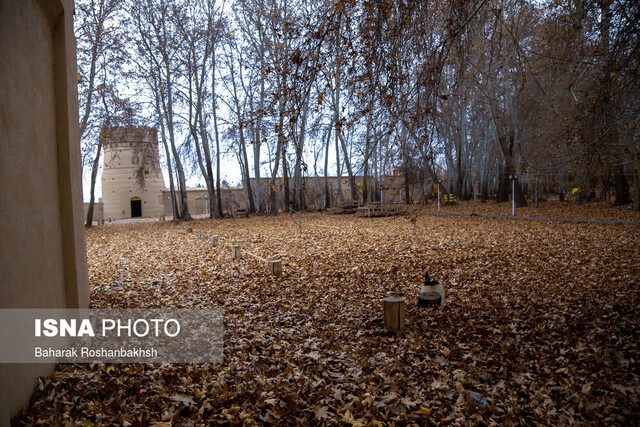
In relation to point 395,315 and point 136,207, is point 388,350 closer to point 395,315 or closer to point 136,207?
point 395,315

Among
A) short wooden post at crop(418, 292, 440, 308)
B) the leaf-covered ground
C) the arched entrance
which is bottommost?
the leaf-covered ground

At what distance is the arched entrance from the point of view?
4028cm

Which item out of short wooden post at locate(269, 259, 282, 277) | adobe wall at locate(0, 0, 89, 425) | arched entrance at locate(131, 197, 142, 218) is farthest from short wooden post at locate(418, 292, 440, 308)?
arched entrance at locate(131, 197, 142, 218)

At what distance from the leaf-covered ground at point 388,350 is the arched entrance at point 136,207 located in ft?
112

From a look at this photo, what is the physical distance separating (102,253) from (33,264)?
1049cm

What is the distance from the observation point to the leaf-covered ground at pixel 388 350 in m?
3.12

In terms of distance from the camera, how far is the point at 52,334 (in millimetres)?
3709

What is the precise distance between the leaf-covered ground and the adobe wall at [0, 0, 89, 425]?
0.79 meters

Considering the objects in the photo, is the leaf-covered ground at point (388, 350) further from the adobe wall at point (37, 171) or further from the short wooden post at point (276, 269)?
the adobe wall at point (37, 171)

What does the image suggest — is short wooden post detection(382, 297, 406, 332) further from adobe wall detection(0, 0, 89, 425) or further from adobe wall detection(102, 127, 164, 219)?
adobe wall detection(102, 127, 164, 219)

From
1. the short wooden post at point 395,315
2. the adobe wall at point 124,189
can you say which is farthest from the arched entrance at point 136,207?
the short wooden post at point 395,315

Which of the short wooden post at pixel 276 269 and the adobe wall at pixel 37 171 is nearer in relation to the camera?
the adobe wall at pixel 37 171

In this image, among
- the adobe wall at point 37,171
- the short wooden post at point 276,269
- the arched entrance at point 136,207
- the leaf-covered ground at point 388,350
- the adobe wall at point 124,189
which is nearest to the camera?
the adobe wall at point 37,171

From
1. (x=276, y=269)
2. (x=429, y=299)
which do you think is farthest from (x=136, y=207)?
(x=429, y=299)
